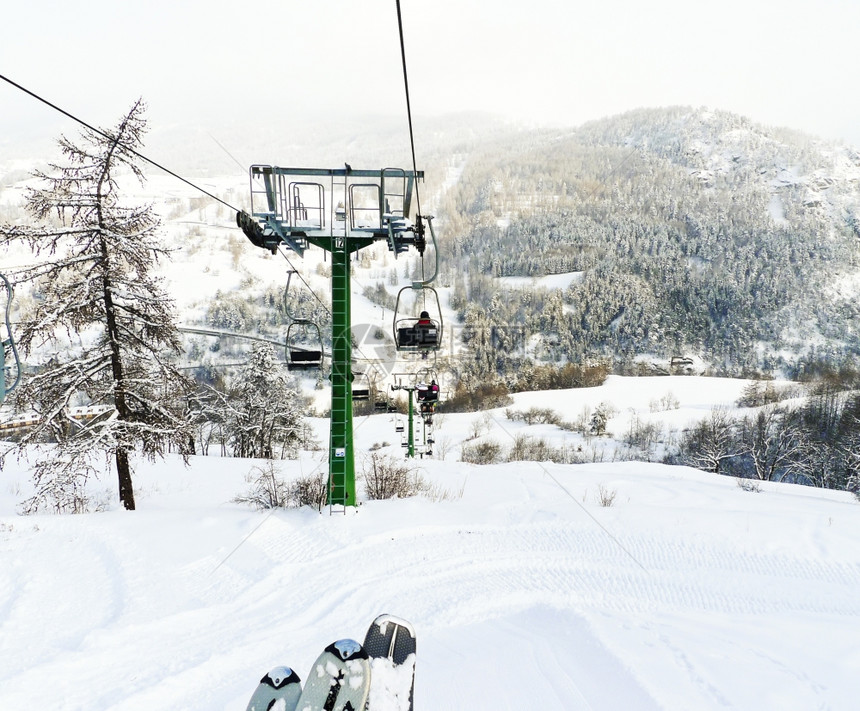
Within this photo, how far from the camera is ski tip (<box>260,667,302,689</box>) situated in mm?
3053

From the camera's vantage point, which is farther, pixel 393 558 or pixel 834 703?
pixel 393 558

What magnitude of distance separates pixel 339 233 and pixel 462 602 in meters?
7.57

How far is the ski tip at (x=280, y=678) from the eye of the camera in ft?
10.0

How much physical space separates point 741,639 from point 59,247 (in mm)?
15575

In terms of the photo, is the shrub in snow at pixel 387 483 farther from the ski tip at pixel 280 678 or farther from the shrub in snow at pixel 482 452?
the shrub in snow at pixel 482 452

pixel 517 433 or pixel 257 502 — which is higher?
pixel 257 502

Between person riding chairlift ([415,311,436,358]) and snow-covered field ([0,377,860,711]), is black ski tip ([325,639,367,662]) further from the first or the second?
person riding chairlift ([415,311,436,358])

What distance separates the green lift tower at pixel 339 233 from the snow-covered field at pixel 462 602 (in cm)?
155

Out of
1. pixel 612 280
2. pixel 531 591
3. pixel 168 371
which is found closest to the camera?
pixel 531 591

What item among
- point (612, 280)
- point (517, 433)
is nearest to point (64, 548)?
Result: point (517, 433)

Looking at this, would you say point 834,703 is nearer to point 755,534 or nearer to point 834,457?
point 755,534

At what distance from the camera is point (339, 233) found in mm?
9414

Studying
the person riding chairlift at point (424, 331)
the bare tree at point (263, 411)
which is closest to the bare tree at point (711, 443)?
the bare tree at point (263, 411)

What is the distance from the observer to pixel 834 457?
4775 centimetres
